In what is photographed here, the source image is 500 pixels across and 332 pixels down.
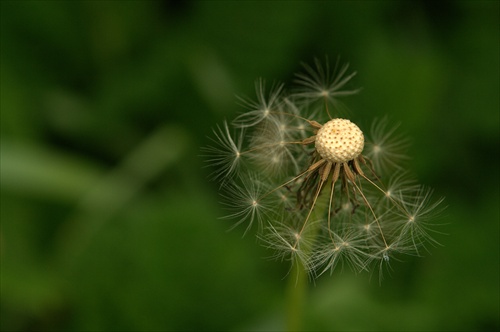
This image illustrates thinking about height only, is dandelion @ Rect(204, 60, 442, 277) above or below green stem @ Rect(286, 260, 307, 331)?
above

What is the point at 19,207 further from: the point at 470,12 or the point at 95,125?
the point at 470,12

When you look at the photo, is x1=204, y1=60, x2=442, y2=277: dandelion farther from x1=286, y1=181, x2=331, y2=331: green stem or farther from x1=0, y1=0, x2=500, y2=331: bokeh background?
x1=0, y1=0, x2=500, y2=331: bokeh background

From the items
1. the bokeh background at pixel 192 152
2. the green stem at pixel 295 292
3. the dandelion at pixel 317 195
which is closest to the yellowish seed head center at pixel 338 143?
the dandelion at pixel 317 195

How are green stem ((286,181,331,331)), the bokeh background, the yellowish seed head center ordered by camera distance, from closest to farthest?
1. the yellowish seed head center
2. green stem ((286,181,331,331))
3. the bokeh background

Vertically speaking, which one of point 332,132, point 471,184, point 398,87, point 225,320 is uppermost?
point 398,87

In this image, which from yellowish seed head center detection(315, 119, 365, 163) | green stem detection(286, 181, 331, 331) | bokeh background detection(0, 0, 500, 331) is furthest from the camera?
bokeh background detection(0, 0, 500, 331)

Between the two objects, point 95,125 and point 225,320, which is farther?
point 95,125

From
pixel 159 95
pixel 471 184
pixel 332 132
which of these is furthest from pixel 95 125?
pixel 332 132

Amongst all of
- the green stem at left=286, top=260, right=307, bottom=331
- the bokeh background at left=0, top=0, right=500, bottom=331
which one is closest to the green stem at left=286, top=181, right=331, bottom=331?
the green stem at left=286, top=260, right=307, bottom=331
